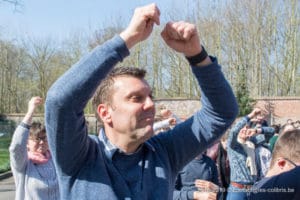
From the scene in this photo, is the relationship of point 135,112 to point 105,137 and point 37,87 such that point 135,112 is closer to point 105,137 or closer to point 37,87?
point 105,137

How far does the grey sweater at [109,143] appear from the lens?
188 cm

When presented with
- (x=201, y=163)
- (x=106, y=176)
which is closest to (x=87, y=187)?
(x=106, y=176)

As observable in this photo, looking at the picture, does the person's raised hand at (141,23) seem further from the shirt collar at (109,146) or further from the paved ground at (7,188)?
the paved ground at (7,188)

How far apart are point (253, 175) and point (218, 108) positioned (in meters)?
4.46

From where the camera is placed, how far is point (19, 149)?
427 centimetres

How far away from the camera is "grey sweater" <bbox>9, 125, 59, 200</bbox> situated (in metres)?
4.30

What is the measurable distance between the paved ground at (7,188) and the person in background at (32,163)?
690cm

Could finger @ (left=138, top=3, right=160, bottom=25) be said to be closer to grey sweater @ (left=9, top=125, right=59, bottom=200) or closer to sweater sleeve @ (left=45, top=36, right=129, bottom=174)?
sweater sleeve @ (left=45, top=36, right=129, bottom=174)

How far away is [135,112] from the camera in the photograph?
2096 millimetres

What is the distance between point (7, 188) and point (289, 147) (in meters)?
10.8

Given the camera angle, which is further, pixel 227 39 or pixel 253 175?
pixel 227 39

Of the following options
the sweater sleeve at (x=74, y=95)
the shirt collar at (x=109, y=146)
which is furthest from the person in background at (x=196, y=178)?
the sweater sleeve at (x=74, y=95)

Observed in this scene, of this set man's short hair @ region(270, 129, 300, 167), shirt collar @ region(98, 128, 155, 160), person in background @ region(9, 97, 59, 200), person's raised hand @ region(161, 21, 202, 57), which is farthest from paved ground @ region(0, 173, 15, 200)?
person's raised hand @ region(161, 21, 202, 57)

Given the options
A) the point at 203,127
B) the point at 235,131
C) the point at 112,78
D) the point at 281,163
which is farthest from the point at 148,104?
the point at 235,131
